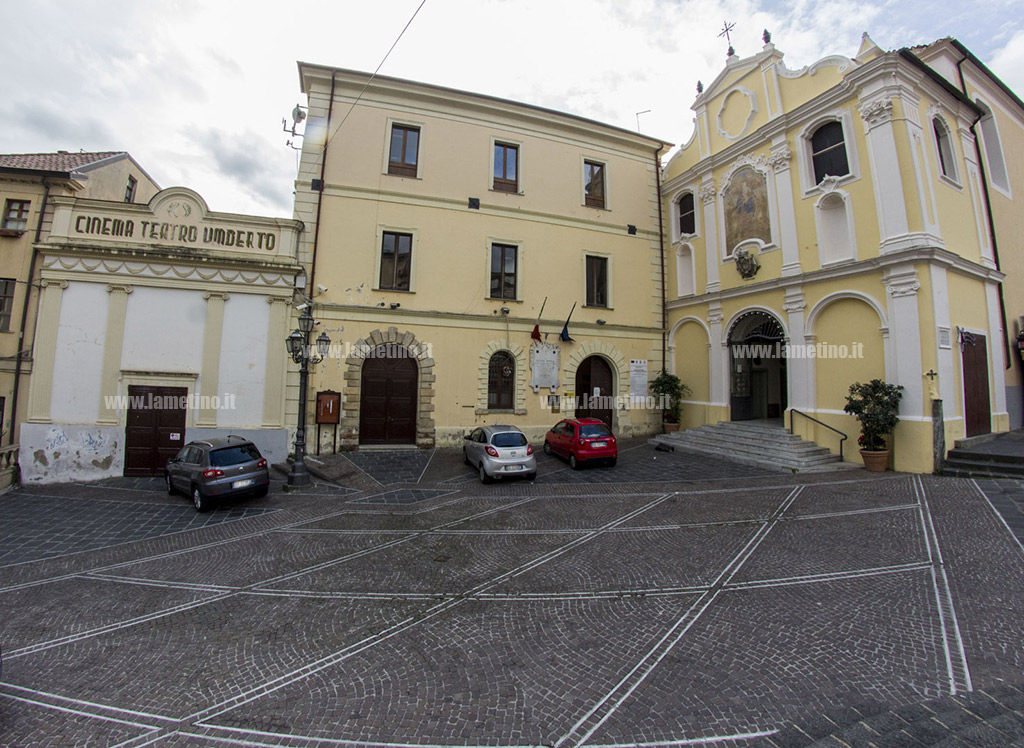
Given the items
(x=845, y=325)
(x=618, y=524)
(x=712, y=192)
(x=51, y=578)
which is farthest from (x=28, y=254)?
(x=845, y=325)

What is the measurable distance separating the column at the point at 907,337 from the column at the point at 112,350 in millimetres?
22334

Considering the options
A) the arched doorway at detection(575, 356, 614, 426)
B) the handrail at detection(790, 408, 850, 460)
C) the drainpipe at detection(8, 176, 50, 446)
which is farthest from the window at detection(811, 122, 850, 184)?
the drainpipe at detection(8, 176, 50, 446)

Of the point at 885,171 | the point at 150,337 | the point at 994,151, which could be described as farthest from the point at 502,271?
the point at 994,151

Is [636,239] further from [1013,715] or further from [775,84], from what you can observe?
[1013,715]

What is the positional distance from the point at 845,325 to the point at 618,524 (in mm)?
10526

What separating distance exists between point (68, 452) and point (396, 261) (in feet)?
37.1

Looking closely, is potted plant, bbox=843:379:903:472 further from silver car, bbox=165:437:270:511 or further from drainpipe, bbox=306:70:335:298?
drainpipe, bbox=306:70:335:298

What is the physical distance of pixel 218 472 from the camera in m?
9.26

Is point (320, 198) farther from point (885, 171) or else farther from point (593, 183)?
point (885, 171)

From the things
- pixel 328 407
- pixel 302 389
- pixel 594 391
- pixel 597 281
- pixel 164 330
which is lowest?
pixel 328 407

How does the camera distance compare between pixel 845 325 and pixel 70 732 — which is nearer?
pixel 70 732

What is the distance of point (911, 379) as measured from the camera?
11.3m

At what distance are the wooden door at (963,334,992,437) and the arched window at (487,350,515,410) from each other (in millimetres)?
13556

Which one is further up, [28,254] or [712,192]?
[712,192]
